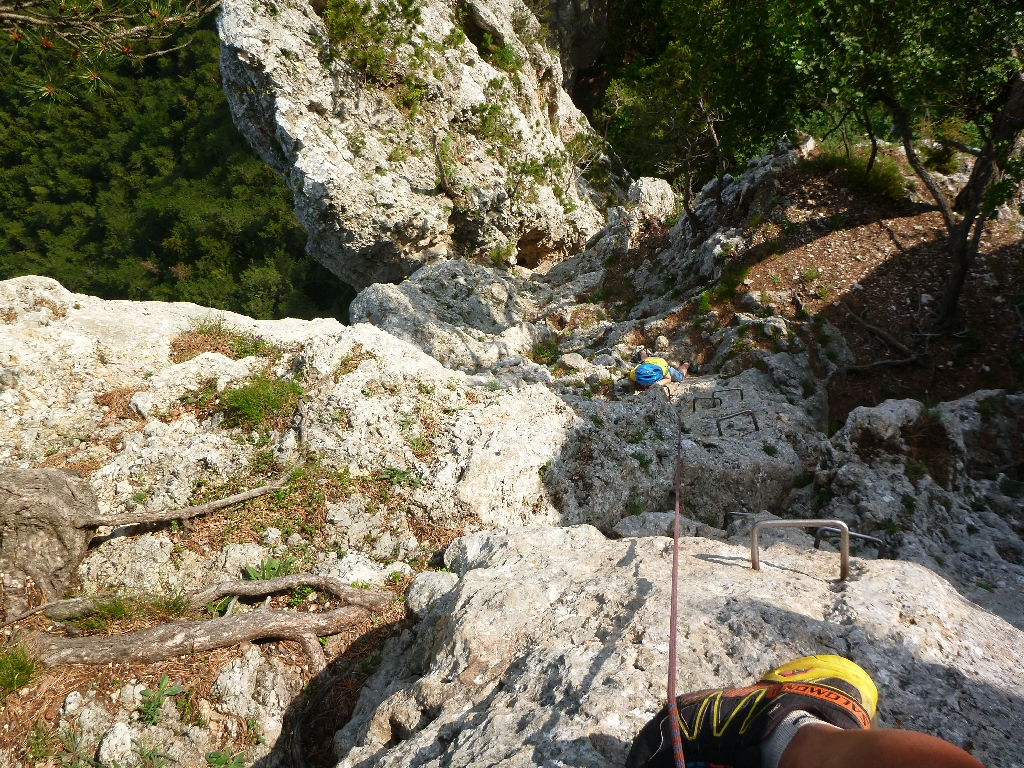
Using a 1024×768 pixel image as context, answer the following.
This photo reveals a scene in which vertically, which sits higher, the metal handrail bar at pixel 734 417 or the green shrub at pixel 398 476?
the metal handrail bar at pixel 734 417

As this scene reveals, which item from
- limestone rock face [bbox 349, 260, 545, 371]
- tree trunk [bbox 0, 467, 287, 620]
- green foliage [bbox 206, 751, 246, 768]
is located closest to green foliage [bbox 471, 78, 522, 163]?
limestone rock face [bbox 349, 260, 545, 371]

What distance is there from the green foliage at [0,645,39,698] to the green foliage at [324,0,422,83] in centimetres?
1413

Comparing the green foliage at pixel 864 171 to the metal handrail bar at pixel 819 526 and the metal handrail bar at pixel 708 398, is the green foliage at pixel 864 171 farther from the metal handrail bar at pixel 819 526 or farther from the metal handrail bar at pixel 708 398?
the metal handrail bar at pixel 819 526

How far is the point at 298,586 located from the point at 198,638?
0.75m

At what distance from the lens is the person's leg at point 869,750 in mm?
1469

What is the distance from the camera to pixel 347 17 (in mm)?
12625

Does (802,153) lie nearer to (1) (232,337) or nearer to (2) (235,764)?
(1) (232,337)

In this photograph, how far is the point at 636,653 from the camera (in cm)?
262

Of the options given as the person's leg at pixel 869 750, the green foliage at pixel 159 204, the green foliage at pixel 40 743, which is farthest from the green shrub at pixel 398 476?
the green foliage at pixel 159 204

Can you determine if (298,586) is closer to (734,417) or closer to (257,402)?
(257,402)

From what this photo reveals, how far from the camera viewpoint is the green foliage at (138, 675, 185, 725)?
3.17 metres

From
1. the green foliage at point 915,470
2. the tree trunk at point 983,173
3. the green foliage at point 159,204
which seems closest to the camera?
the green foliage at point 915,470

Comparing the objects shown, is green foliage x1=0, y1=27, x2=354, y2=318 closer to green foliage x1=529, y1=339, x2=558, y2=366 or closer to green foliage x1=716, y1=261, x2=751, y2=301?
green foliage x1=529, y1=339, x2=558, y2=366

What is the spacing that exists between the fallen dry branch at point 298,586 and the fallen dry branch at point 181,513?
79cm
